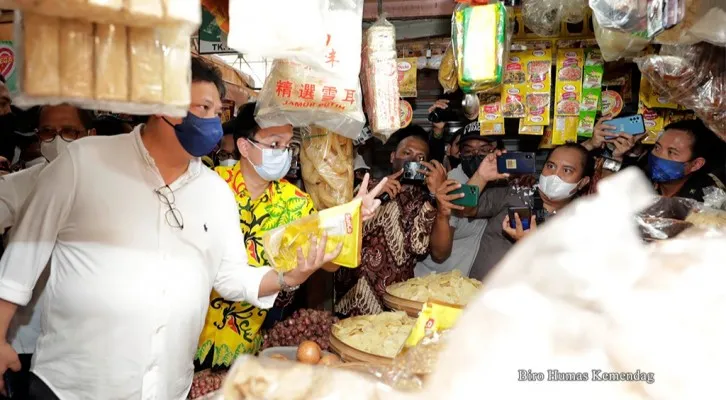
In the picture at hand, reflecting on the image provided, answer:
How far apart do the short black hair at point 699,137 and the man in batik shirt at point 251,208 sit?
2244 mm

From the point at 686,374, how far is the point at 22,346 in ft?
8.85

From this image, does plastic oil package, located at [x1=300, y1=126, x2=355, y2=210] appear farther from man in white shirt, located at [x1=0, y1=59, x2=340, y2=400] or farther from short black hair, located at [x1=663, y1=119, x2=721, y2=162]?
short black hair, located at [x1=663, y1=119, x2=721, y2=162]

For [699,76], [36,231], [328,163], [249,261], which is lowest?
[249,261]

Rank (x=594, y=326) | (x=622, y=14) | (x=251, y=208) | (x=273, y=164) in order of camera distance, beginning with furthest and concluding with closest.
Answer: (x=251, y=208), (x=273, y=164), (x=622, y=14), (x=594, y=326)

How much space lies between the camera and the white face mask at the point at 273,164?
2836 mm

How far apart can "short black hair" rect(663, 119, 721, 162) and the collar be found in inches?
109

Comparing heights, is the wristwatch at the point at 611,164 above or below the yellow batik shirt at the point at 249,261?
above

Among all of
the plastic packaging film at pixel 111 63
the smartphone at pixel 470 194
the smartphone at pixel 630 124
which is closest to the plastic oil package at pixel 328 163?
the smartphone at pixel 470 194

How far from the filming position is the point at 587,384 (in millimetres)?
669

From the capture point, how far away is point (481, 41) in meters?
2.40

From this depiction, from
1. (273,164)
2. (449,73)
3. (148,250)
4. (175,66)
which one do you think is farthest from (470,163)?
(175,66)

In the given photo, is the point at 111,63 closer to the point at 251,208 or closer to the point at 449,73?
the point at 251,208

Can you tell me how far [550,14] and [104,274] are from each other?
2.69m

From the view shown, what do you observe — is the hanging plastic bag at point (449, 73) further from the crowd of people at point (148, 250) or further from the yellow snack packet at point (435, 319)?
the yellow snack packet at point (435, 319)
